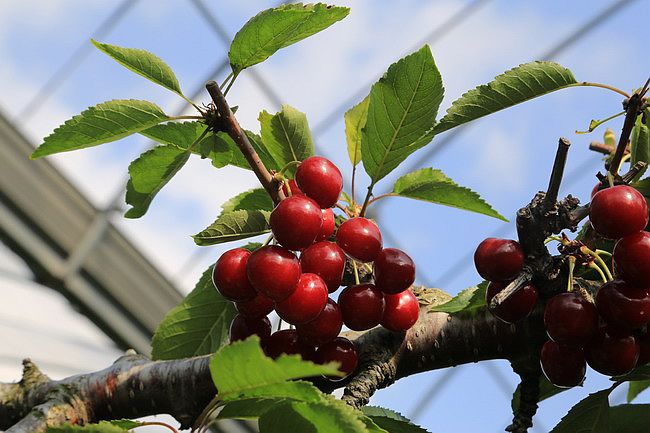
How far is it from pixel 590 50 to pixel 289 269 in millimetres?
4010

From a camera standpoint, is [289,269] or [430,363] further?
[430,363]

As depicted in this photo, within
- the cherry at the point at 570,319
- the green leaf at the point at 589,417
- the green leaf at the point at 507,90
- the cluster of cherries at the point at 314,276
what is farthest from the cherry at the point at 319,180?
the green leaf at the point at 589,417

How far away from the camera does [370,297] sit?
0.81 meters

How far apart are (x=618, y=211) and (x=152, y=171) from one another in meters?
0.45

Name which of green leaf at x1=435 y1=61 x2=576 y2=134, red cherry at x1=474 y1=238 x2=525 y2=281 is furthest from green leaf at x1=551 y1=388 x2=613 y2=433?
green leaf at x1=435 y1=61 x2=576 y2=134

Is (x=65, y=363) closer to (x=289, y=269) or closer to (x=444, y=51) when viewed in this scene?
(x=444, y=51)

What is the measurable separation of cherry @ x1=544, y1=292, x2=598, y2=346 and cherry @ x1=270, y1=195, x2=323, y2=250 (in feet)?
0.69

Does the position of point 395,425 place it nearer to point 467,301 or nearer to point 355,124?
point 467,301

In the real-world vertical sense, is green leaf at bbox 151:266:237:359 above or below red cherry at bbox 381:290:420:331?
below

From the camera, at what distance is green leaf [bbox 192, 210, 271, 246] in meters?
0.83

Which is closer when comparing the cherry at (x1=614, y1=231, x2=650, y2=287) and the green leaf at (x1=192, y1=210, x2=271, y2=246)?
the cherry at (x1=614, y1=231, x2=650, y2=287)

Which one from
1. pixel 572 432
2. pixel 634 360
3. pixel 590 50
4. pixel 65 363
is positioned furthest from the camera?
pixel 65 363

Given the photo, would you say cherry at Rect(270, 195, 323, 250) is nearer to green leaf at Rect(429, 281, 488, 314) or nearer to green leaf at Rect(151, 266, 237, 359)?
green leaf at Rect(429, 281, 488, 314)

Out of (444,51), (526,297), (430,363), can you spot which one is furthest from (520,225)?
(444,51)
